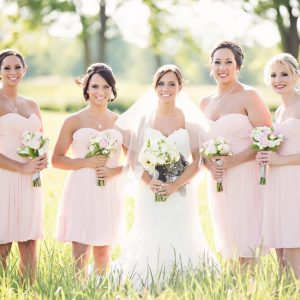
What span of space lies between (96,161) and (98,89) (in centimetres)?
72

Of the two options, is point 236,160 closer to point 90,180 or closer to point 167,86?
point 167,86

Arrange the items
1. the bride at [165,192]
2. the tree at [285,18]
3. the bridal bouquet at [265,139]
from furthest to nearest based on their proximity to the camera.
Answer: the tree at [285,18]
the bride at [165,192]
the bridal bouquet at [265,139]

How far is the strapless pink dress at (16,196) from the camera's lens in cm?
666

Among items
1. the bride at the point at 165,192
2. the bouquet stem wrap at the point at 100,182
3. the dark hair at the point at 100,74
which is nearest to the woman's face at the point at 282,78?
the bride at the point at 165,192

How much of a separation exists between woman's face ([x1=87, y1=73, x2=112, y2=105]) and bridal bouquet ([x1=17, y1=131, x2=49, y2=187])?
0.65m

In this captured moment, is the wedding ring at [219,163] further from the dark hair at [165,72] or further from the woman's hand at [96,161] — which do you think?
the woman's hand at [96,161]

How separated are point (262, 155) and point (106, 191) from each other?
1.61 m

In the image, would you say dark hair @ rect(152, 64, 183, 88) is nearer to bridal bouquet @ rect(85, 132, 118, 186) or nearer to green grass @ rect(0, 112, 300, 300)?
bridal bouquet @ rect(85, 132, 118, 186)

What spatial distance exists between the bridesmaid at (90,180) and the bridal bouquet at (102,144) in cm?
8

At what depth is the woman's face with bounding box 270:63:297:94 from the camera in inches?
253

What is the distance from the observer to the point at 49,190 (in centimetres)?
1216

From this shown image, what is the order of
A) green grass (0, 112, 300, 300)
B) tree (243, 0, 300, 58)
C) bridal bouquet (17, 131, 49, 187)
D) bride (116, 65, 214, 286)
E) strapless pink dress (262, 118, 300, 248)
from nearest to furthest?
green grass (0, 112, 300, 300) < strapless pink dress (262, 118, 300, 248) < bridal bouquet (17, 131, 49, 187) < bride (116, 65, 214, 286) < tree (243, 0, 300, 58)

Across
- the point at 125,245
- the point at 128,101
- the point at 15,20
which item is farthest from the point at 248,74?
the point at 125,245

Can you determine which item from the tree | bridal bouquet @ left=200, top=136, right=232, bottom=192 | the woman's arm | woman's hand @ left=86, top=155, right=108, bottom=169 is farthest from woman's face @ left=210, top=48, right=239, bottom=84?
the tree
